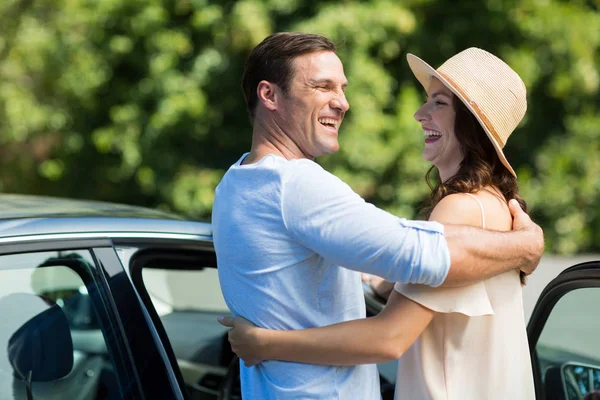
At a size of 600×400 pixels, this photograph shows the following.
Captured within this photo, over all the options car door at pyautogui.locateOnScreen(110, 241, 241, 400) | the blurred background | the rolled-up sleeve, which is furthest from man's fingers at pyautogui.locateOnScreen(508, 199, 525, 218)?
the blurred background

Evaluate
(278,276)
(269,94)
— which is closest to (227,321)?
(278,276)

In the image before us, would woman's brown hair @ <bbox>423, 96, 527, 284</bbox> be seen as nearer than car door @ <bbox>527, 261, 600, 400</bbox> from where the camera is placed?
Yes

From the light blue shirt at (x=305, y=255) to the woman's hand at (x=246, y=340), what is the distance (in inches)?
0.8

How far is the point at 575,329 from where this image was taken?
122 inches

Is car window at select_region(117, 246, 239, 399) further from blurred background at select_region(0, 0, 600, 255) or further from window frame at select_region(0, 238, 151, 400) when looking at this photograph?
blurred background at select_region(0, 0, 600, 255)

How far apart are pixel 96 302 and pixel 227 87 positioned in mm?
6417

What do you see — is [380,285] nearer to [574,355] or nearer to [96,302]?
[574,355]

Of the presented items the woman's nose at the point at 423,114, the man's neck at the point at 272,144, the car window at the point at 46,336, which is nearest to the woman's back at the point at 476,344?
the woman's nose at the point at 423,114

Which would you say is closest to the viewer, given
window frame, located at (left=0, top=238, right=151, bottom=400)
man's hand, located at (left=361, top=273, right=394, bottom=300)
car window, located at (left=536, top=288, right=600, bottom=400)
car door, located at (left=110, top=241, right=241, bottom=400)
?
window frame, located at (left=0, top=238, right=151, bottom=400)

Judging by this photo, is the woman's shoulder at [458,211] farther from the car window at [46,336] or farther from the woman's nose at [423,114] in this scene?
the car window at [46,336]

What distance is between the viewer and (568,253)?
31.9 ft

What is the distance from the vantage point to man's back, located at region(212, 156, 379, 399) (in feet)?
5.51

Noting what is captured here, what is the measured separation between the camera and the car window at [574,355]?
2385 millimetres

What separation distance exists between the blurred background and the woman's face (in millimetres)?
5556
